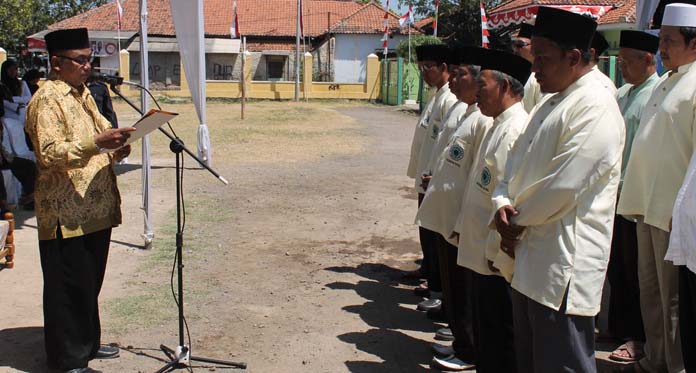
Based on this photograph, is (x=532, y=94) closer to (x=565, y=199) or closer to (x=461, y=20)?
(x=565, y=199)

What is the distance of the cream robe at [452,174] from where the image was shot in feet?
14.6

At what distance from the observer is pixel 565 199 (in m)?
2.98

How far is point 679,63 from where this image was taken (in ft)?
13.3

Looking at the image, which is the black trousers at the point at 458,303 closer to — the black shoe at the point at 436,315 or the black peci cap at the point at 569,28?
the black shoe at the point at 436,315

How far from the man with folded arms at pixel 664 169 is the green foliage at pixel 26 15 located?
31984 mm

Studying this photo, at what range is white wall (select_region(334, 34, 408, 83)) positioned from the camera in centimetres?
4762

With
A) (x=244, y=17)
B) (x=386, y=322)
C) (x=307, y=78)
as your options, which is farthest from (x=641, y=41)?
(x=244, y=17)

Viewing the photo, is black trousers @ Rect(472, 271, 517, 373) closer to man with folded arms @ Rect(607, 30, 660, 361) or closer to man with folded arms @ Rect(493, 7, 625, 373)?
man with folded arms @ Rect(493, 7, 625, 373)

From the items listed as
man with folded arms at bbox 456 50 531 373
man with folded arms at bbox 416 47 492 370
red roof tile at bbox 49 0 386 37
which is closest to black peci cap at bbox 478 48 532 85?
man with folded arms at bbox 456 50 531 373

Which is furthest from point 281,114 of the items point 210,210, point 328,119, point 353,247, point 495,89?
point 495,89

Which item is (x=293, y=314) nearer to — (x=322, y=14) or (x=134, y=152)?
(x=134, y=152)

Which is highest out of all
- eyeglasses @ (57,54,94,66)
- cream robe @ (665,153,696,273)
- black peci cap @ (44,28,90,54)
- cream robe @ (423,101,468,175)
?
black peci cap @ (44,28,90,54)

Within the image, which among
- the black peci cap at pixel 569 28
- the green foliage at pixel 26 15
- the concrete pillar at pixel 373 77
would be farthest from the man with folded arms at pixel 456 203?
the concrete pillar at pixel 373 77

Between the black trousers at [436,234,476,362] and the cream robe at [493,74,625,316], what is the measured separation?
1403 mm
